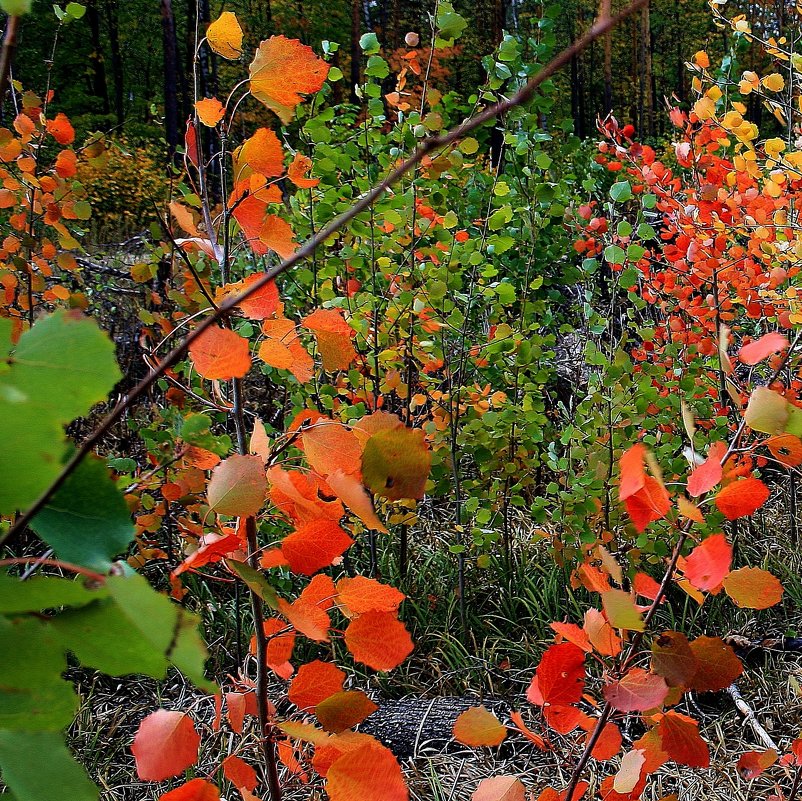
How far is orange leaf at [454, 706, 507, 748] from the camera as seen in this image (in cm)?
74

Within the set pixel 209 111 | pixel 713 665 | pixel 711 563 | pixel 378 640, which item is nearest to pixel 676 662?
pixel 713 665

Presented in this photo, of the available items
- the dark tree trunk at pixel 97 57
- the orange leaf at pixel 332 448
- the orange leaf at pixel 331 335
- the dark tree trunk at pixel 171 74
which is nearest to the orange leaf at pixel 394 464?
the orange leaf at pixel 332 448

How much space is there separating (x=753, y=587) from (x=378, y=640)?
33cm

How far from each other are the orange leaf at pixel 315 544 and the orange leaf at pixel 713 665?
337 mm

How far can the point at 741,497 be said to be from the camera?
0.63 metres

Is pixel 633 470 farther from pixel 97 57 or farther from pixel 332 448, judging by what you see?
pixel 97 57

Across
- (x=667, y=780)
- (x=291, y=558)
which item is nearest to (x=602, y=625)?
(x=291, y=558)

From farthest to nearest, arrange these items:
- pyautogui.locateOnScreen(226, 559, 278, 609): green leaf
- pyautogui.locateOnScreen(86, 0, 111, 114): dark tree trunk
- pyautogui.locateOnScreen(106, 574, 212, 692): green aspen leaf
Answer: pyautogui.locateOnScreen(86, 0, 111, 114): dark tree trunk
pyautogui.locateOnScreen(226, 559, 278, 609): green leaf
pyautogui.locateOnScreen(106, 574, 212, 692): green aspen leaf

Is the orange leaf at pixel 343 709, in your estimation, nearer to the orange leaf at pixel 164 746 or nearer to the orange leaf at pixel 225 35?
the orange leaf at pixel 164 746

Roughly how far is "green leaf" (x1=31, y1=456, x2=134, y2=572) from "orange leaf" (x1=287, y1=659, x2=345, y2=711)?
1.56ft

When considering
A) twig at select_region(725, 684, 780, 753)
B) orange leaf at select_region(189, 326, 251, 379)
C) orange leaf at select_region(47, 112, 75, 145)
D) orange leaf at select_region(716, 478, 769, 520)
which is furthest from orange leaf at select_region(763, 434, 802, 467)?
orange leaf at select_region(47, 112, 75, 145)

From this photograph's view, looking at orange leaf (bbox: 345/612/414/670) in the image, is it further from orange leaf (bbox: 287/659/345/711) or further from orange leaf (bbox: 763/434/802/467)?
orange leaf (bbox: 763/434/802/467)

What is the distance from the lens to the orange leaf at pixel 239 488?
0.53 metres

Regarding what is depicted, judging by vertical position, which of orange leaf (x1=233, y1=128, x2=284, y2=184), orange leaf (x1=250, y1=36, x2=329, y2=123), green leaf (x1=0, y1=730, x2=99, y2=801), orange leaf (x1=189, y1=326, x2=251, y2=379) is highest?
orange leaf (x1=250, y1=36, x2=329, y2=123)
